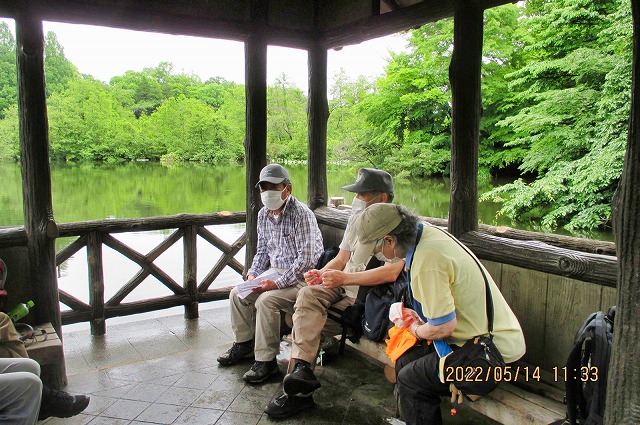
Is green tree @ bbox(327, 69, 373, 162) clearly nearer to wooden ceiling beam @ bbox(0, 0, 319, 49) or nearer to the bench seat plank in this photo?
wooden ceiling beam @ bbox(0, 0, 319, 49)

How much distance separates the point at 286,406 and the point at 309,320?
0.53m

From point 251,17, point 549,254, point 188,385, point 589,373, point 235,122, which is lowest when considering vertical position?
point 188,385

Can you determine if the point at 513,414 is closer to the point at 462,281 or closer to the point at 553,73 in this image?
the point at 462,281

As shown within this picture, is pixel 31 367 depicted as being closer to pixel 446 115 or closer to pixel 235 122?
pixel 446 115

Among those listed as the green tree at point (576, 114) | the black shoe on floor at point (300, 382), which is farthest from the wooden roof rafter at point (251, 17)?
the green tree at point (576, 114)

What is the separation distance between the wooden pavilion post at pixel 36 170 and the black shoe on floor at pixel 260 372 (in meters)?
1.28

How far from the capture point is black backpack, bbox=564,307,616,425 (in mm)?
1835

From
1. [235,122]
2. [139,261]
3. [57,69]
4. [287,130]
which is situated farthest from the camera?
[235,122]

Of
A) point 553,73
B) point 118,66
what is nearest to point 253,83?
point 553,73

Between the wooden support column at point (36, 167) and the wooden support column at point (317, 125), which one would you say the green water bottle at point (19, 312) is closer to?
the wooden support column at point (36, 167)

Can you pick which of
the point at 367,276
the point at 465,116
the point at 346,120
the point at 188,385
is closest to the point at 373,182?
the point at 367,276

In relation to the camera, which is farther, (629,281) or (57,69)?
(57,69)

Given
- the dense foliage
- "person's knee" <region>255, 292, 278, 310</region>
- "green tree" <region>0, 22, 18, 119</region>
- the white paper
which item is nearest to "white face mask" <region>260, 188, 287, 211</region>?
the white paper

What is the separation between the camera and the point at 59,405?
2.67 meters
